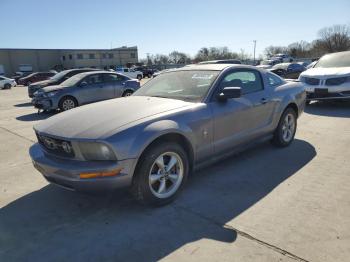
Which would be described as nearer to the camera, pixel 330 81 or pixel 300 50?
pixel 330 81

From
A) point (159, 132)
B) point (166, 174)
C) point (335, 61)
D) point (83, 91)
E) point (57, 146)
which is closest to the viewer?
point (159, 132)

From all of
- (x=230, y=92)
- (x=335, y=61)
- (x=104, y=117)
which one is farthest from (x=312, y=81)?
(x=104, y=117)

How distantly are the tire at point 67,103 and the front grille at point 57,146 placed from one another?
769cm

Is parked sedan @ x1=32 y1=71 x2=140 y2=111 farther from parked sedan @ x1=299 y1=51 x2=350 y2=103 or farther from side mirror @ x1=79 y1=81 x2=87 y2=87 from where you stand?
parked sedan @ x1=299 y1=51 x2=350 y2=103

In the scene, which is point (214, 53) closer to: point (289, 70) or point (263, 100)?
point (289, 70)

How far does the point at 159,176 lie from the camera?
3.71 m

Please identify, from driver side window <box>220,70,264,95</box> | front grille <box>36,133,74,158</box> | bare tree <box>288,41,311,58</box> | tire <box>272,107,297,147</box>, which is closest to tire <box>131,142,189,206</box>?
front grille <box>36,133,74,158</box>

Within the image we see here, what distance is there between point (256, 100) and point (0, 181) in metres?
3.98

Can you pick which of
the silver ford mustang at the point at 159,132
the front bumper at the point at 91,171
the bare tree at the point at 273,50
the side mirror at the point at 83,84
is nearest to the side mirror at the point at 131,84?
the side mirror at the point at 83,84

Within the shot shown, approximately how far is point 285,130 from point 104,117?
3462 millimetres

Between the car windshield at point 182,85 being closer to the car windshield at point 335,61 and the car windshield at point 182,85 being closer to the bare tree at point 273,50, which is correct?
the car windshield at point 335,61

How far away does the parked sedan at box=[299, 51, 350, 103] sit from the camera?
9344mm

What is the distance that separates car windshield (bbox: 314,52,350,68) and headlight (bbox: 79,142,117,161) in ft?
30.8

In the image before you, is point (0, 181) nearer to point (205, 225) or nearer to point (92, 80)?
point (205, 225)
